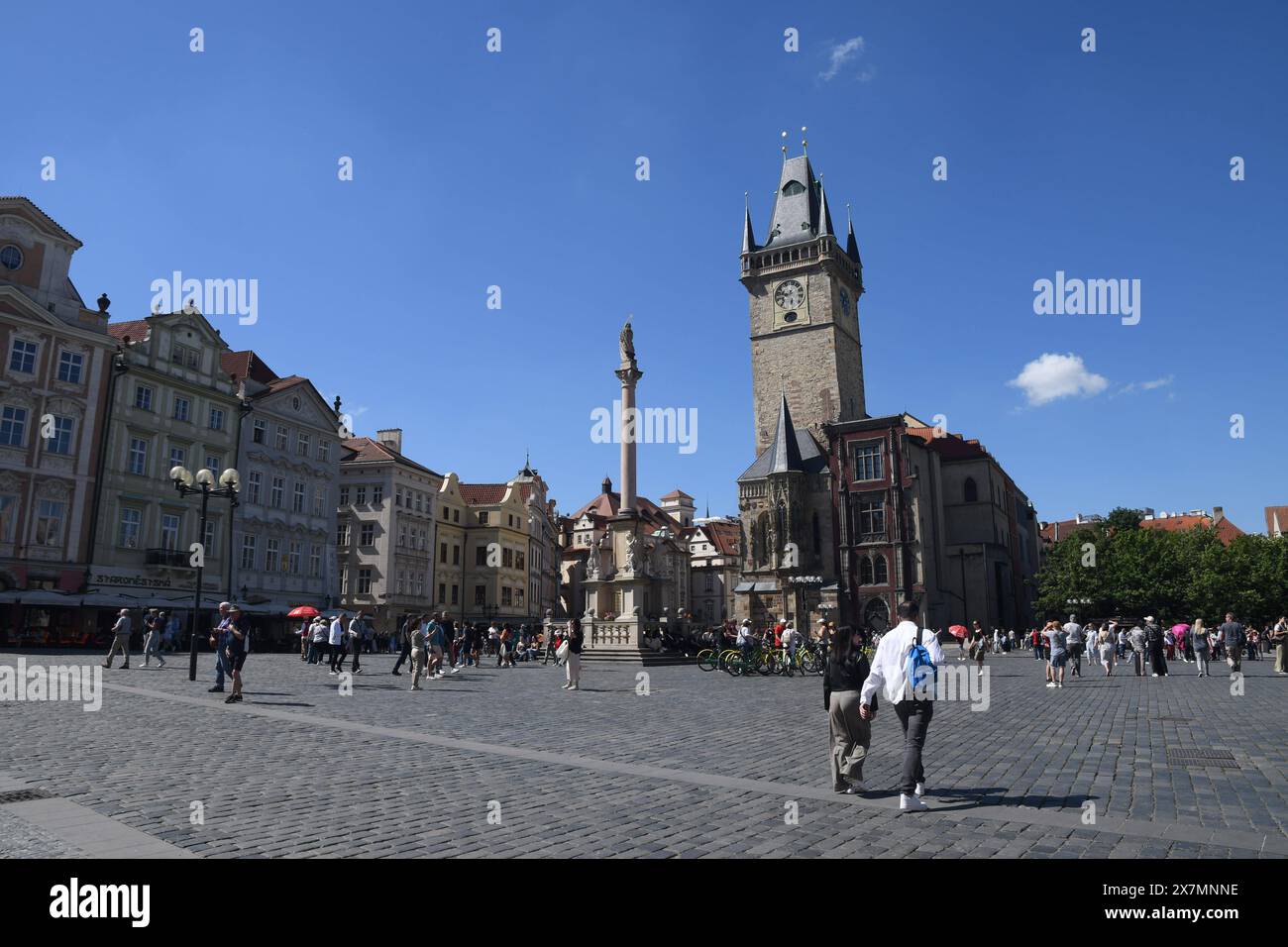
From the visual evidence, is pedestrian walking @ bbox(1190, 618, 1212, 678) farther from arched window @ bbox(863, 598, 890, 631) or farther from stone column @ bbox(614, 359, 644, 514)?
arched window @ bbox(863, 598, 890, 631)

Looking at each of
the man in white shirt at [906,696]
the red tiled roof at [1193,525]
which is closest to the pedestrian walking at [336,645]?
the man in white shirt at [906,696]

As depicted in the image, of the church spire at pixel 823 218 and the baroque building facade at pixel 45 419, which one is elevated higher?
the church spire at pixel 823 218

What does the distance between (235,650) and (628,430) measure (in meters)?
23.0

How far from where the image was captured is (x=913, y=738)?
733 centimetres

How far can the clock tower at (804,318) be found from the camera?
232ft

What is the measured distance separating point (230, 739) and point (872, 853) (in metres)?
8.73

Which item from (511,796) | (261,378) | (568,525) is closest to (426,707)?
(511,796)

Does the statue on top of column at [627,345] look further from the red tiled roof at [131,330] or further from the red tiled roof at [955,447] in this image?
the red tiled roof at [955,447]

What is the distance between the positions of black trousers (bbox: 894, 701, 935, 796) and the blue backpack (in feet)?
0.63

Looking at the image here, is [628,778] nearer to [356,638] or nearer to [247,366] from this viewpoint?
[356,638]

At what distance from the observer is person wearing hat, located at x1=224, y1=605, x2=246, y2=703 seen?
16141 millimetres

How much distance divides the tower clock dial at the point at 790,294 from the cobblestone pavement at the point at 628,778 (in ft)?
194

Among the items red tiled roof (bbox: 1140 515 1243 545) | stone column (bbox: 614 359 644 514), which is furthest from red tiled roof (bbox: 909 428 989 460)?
stone column (bbox: 614 359 644 514)

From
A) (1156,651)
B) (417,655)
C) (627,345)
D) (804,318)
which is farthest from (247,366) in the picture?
(1156,651)
